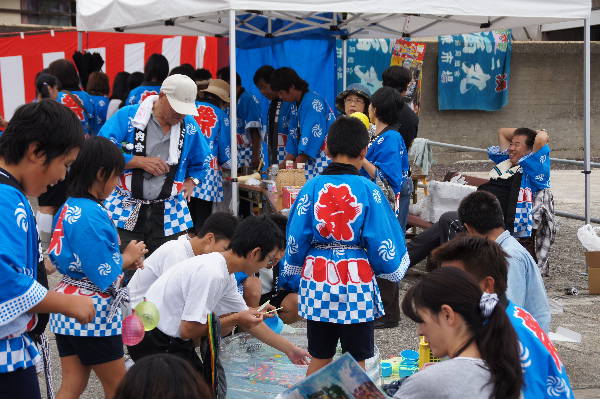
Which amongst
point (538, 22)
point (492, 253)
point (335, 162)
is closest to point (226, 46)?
point (538, 22)

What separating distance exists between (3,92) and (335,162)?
28.8 feet

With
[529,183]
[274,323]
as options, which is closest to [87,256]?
[274,323]

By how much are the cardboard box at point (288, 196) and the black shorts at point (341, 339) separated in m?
2.60

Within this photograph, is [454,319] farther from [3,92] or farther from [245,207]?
[3,92]

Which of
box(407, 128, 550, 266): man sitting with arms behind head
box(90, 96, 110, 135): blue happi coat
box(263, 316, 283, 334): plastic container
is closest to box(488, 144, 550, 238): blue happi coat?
box(407, 128, 550, 266): man sitting with arms behind head

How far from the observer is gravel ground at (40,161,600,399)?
4.88 meters

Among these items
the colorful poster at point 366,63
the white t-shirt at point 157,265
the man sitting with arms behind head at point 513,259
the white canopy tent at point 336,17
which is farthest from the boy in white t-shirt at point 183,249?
the colorful poster at point 366,63

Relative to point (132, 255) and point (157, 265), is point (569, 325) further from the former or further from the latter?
point (132, 255)

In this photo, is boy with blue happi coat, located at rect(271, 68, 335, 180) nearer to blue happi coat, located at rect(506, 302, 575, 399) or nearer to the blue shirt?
the blue shirt

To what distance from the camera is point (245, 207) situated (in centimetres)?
866

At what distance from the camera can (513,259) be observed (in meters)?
3.73

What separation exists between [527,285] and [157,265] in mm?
1873

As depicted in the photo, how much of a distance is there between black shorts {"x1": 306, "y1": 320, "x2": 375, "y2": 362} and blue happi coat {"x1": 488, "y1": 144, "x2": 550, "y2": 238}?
3.14m

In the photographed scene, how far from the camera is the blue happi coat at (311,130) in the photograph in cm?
787
